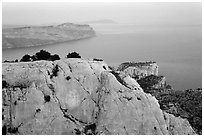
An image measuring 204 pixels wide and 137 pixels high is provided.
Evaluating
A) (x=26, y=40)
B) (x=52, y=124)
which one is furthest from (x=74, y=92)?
(x=26, y=40)

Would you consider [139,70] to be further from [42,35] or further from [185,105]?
[42,35]

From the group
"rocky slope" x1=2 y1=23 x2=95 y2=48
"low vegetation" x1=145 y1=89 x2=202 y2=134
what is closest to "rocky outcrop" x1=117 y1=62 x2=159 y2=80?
"low vegetation" x1=145 y1=89 x2=202 y2=134

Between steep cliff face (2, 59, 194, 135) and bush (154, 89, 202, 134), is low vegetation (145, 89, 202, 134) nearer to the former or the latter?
bush (154, 89, 202, 134)

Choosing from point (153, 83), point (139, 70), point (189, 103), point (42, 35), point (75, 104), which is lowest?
point (42, 35)

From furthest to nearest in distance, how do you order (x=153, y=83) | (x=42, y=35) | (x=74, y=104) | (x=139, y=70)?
(x=42, y=35)
(x=139, y=70)
(x=153, y=83)
(x=74, y=104)

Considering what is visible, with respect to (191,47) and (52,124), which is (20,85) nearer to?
(52,124)

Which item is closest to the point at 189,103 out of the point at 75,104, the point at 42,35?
the point at 75,104
